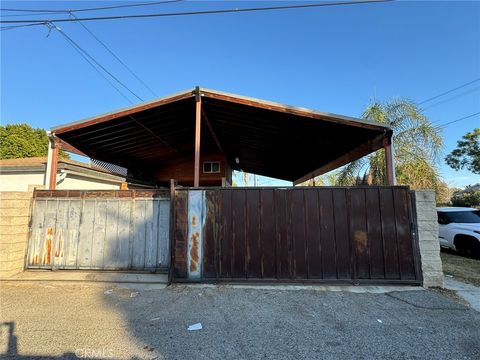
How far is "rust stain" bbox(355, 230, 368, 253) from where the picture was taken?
207 inches

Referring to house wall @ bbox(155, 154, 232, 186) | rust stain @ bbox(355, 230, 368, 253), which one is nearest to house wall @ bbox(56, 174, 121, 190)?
house wall @ bbox(155, 154, 232, 186)

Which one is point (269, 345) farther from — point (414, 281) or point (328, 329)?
point (414, 281)

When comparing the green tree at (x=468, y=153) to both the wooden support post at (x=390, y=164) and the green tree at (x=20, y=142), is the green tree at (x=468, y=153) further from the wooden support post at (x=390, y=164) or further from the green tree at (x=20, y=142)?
the green tree at (x=20, y=142)

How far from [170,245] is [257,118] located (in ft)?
12.6

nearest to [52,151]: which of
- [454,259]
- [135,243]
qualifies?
[135,243]

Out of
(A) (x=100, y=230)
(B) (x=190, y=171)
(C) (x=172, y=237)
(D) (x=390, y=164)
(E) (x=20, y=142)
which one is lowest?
(C) (x=172, y=237)

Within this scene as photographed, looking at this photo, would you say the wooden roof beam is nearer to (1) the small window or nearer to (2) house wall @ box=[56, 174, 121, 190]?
(1) the small window

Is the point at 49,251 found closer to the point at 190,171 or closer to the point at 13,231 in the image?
the point at 13,231

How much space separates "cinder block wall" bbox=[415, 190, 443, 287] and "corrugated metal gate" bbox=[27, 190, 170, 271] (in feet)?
16.7

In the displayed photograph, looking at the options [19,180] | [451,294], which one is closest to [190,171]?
[19,180]

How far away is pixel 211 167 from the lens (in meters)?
13.6

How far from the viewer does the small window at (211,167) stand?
44.5ft

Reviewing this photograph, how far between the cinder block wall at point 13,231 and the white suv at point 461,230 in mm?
11724

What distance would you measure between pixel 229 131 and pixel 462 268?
7.45m
